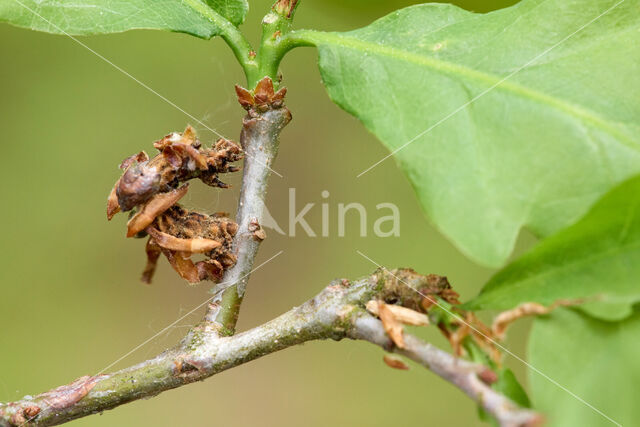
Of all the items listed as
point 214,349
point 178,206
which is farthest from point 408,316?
point 178,206

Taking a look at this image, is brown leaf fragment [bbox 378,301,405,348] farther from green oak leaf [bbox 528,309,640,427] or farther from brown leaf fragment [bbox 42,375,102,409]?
brown leaf fragment [bbox 42,375,102,409]

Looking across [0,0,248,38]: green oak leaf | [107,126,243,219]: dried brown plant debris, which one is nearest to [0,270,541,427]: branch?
[107,126,243,219]: dried brown plant debris

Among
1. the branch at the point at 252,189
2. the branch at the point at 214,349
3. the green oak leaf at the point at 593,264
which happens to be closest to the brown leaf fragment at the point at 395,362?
the branch at the point at 214,349

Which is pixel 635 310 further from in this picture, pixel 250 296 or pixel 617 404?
pixel 250 296

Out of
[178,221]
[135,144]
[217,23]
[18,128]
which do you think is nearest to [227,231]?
[178,221]

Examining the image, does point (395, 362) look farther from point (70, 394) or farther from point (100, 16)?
point (100, 16)

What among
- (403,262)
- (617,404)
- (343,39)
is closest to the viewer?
(617,404)
